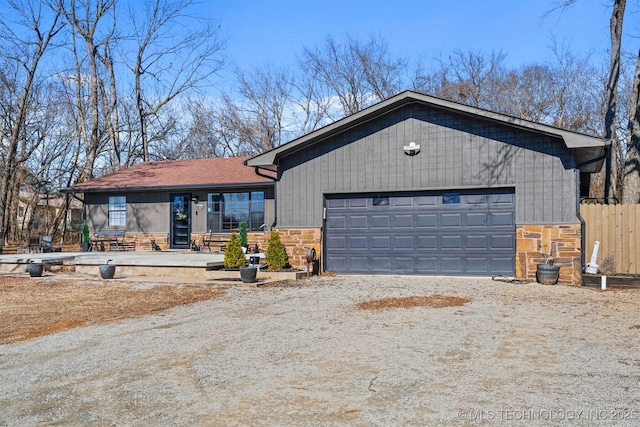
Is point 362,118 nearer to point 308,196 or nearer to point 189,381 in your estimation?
point 308,196

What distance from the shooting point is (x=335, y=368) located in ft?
15.7

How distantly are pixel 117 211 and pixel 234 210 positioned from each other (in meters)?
4.98

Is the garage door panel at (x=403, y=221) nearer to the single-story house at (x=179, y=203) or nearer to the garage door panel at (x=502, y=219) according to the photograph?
the garage door panel at (x=502, y=219)

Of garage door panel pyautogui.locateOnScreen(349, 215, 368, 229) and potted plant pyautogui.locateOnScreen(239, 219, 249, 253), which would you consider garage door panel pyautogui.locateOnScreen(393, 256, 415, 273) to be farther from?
potted plant pyautogui.locateOnScreen(239, 219, 249, 253)

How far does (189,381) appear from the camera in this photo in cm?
441

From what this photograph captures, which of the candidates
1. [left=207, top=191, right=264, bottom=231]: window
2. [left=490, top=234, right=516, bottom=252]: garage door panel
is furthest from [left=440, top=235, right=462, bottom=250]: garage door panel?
[left=207, top=191, right=264, bottom=231]: window

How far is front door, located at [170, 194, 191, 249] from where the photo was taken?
64.9ft

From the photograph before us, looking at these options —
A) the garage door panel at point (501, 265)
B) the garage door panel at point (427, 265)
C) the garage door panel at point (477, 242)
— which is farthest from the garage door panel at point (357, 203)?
the garage door panel at point (501, 265)

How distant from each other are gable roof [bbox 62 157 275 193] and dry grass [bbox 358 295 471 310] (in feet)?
31.8

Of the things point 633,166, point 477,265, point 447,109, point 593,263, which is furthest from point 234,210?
point 633,166

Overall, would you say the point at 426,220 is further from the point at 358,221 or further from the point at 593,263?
the point at 593,263

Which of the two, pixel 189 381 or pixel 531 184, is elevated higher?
pixel 531 184

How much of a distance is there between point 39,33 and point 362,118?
63.3ft

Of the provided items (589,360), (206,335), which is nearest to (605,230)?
(589,360)
